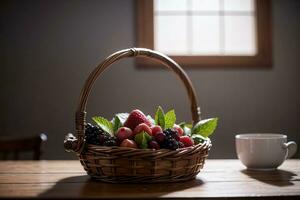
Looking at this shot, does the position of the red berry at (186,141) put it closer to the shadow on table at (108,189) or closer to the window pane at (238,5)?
the shadow on table at (108,189)

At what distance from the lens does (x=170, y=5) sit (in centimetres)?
267

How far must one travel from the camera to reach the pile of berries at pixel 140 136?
98 cm

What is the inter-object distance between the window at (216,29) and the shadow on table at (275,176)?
1.48 meters

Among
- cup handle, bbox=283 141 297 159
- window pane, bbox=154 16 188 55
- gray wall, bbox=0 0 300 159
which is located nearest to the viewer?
cup handle, bbox=283 141 297 159

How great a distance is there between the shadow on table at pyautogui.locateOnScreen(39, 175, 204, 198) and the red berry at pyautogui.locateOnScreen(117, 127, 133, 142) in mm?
115

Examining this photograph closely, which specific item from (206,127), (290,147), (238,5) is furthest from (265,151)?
(238,5)

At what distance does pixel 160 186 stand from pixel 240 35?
1931 mm

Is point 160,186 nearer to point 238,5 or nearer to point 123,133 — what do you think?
point 123,133

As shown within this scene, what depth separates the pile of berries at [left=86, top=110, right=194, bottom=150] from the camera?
38.6 inches

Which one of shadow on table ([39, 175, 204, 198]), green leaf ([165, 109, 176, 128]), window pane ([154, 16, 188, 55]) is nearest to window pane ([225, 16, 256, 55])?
window pane ([154, 16, 188, 55])

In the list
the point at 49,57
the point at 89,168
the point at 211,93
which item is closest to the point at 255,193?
the point at 89,168

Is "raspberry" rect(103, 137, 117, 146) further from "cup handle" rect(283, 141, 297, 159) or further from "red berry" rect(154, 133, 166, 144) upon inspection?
"cup handle" rect(283, 141, 297, 159)

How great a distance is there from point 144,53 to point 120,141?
31cm

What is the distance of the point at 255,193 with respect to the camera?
88 cm
